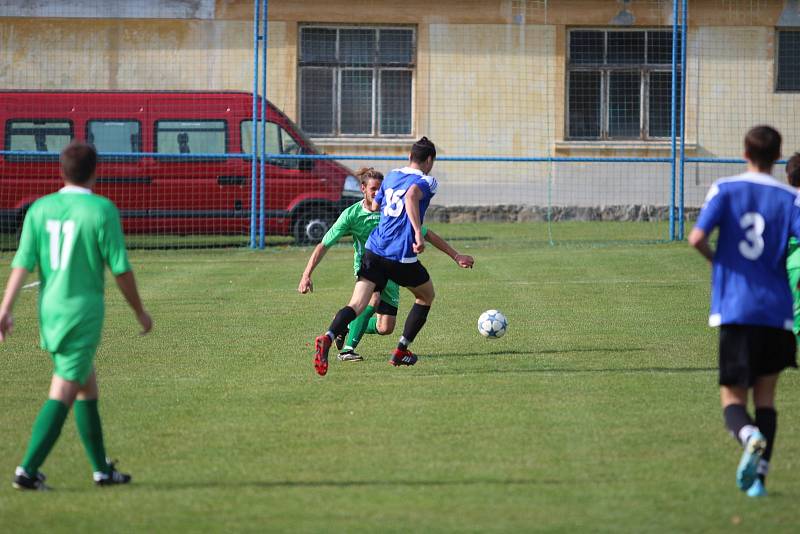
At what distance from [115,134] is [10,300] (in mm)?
14702

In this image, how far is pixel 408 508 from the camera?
553 centimetres

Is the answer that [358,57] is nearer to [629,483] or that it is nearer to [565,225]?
[565,225]

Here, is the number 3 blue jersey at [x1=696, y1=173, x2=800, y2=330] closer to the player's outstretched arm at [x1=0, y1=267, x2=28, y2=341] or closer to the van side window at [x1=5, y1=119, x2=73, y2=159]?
the player's outstretched arm at [x1=0, y1=267, x2=28, y2=341]

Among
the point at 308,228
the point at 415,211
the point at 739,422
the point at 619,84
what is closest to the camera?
the point at 739,422

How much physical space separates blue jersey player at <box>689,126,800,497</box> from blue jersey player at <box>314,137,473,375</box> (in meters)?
3.46

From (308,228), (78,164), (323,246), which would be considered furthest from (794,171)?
(308,228)

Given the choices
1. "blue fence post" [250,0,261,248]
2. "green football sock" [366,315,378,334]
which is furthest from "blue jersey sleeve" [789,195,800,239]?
"blue fence post" [250,0,261,248]

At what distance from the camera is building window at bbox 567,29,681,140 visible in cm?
2502

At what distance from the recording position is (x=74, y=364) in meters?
5.76

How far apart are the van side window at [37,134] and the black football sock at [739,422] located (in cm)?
1583

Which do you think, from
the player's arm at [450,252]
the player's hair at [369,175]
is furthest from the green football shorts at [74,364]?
the player's hair at [369,175]

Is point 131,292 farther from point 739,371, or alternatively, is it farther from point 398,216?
point 398,216

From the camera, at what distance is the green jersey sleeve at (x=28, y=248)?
5.82 m

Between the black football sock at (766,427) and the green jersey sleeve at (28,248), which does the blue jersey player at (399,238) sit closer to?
the green jersey sleeve at (28,248)
